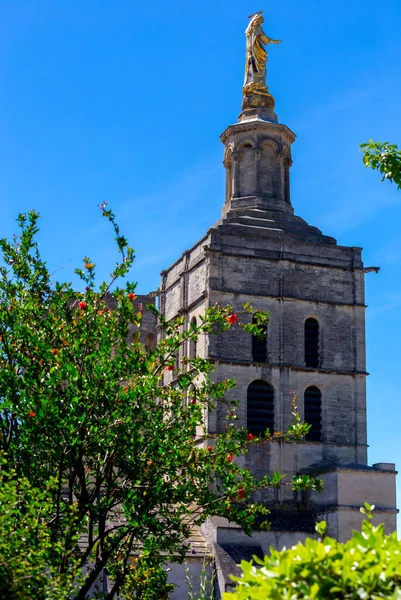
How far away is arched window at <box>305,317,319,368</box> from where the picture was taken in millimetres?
35688

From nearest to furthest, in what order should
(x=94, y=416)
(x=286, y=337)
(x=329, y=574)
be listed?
(x=329, y=574) → (x=94, y=416) → (x=286, y=337)

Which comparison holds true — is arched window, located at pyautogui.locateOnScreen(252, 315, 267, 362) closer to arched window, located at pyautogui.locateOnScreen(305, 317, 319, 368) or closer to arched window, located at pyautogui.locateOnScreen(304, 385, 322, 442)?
arched window, located at pyautogui.locateOnScreen(305, 317, 319, 368)

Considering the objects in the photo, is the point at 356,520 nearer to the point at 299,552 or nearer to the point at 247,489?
the point at 247,489

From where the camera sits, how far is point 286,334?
35188 millimetres

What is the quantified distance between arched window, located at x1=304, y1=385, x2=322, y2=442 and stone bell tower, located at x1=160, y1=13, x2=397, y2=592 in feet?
0.12

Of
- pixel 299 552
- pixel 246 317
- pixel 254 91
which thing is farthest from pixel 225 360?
pixel 299 552

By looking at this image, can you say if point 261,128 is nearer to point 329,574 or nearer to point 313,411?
point 313,411

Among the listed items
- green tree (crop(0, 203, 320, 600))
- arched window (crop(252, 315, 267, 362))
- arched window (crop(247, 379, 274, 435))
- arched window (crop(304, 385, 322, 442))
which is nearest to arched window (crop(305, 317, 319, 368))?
arched window (crop(304, 385, 322, 442))

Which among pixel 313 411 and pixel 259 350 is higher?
pixel 259 350

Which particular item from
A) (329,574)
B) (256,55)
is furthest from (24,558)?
(256,55)

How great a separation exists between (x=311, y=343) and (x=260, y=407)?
3.23 m

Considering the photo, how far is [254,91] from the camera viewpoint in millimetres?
39625

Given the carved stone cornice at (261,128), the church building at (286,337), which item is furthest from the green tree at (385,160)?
the carved stone cornice at (261,128)

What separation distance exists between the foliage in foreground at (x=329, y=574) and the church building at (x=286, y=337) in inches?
964
